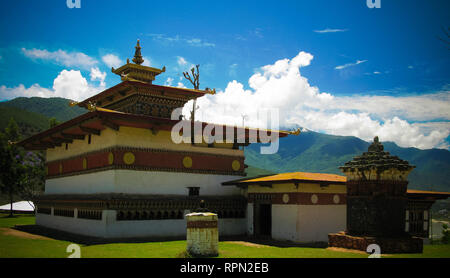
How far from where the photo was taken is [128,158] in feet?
72.9

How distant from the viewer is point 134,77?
86.5 feet

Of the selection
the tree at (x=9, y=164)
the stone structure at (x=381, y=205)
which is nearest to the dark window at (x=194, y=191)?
the stone structure at (x=381, y=205)

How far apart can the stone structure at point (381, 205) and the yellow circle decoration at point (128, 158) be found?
1166 centimetres

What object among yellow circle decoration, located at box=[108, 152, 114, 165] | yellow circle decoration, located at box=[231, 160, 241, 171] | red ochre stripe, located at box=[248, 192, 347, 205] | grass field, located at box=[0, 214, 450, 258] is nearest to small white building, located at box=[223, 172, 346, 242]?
red ochre stripe, located at box=[248, 192, 347, 205]

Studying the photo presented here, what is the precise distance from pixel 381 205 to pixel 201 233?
622 cm

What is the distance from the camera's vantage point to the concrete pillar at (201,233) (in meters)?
14.1

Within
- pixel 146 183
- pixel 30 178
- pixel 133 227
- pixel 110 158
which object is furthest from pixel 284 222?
pixel 30 178

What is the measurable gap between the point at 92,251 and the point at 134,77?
Answer: 42.1 ft

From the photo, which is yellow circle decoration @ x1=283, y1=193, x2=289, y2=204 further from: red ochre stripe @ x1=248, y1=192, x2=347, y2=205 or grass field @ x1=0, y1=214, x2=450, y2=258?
grass field @ x1=0, y1=214, x2=450, y2=258

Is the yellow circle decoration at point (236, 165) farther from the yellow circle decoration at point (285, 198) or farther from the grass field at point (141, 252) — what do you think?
the grass field at point (141, 252)

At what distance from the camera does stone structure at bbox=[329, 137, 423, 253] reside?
1471 cm

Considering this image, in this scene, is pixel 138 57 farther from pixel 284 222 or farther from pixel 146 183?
pixel 284 222

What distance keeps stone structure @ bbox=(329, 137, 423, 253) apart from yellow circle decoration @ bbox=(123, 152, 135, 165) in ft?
38.2
